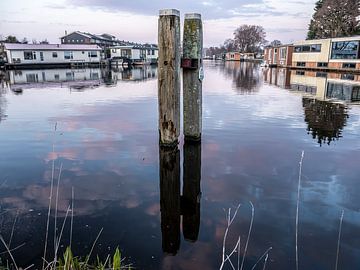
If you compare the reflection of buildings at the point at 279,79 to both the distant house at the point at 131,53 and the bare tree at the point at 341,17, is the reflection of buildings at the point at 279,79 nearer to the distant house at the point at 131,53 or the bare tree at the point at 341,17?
the bare tree at the point at 341,17

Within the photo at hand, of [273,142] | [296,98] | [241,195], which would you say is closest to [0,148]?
[241,195]

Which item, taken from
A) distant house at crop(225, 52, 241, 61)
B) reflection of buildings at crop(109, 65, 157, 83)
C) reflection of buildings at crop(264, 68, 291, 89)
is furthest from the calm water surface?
distant house at crop(225, 52, 241, 61)

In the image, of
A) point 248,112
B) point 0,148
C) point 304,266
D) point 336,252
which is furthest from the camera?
point 248,112

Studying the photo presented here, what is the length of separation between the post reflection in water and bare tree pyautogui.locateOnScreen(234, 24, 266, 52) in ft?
404

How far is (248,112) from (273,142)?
4301 mm

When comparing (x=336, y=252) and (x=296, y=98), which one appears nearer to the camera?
(x=336, y=252)

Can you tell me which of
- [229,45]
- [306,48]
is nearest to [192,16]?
[306,48]

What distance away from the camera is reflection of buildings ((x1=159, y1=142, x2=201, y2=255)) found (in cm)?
363

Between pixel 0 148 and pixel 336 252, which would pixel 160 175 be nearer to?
pixel 336 252

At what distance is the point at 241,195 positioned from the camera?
183 inches

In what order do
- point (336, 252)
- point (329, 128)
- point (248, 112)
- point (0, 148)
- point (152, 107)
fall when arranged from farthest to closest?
point (152, 107), point (248, 112), point (329, 128), point (0, 148), point (336, 252)

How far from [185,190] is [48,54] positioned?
5571 cm

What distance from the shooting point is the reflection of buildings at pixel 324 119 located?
320 inches

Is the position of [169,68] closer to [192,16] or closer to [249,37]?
[192,16]
